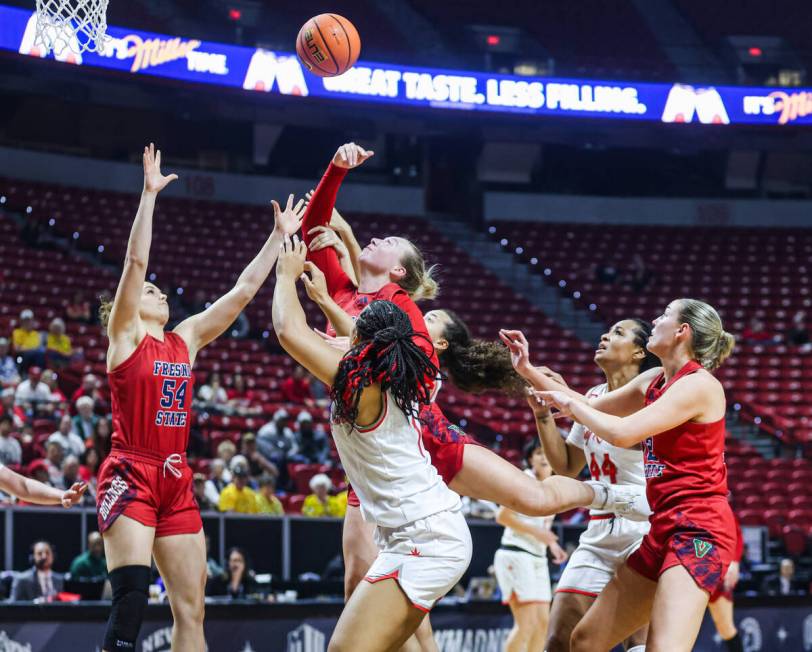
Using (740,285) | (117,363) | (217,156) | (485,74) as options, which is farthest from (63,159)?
(117,363)

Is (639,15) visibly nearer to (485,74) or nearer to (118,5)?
(485,74)

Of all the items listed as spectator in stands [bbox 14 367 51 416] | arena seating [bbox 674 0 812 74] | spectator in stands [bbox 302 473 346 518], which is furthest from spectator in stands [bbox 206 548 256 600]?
arena seating [bbox 674 0 812 74]

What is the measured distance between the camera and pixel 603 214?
27516mm

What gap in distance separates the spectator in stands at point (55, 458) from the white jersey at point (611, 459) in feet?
22.4

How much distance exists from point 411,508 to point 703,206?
79.8 feet

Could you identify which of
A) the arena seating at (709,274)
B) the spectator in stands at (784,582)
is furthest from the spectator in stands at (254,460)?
the arena seating at (709,274)

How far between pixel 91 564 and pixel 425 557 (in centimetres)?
645

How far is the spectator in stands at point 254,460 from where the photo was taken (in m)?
14.2

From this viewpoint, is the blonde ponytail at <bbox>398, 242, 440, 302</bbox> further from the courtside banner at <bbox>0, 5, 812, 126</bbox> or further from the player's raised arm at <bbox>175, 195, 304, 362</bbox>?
the courtside banner at <bbox>0, 5, 812, 126</bbox>

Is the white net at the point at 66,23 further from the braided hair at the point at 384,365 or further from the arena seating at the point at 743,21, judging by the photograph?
the arena seating at the point at 743,21

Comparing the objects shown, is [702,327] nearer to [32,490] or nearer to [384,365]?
[384,365]

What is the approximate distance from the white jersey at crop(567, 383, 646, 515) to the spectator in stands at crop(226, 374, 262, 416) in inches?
398

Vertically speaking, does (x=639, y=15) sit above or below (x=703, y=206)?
above

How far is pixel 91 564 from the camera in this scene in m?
10.3
